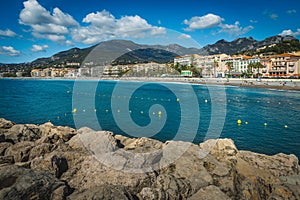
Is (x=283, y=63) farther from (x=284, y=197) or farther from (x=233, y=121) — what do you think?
(x=284, y=197)

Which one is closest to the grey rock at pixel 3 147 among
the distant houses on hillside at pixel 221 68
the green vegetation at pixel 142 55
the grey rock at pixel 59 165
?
the grey rock at pixel 59 165

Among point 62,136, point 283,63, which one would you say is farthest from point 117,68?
point 62,136

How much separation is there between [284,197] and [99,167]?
4.93 metres

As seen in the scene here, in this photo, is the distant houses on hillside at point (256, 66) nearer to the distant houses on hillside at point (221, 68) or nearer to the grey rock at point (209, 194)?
the distant houses on hillside at point (221, 68)

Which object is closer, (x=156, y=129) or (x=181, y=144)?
(x=181, y=144)

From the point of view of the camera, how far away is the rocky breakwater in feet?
17.2

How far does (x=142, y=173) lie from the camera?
634cm

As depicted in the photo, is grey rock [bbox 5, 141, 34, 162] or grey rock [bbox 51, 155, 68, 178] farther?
grey rock [bbox 5, 141, 34, 162]

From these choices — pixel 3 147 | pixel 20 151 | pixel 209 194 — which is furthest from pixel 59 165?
pixel 209 194

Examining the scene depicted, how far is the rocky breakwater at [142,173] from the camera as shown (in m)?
5.23

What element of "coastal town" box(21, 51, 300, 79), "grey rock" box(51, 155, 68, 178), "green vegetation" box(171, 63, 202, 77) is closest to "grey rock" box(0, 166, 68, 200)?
"grey rock" box(51, 155, 68, 178)

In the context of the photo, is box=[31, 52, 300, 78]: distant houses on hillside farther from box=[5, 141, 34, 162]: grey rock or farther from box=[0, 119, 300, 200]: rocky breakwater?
box=[0, 119, 300, 200]: rocky breakwater

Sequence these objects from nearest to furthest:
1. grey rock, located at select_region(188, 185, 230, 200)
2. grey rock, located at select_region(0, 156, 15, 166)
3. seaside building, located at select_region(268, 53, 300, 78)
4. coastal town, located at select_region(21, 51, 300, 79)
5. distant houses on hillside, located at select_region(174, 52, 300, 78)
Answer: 1. grey rock, located at select_region(188, 185, 230, 200)
2. grey rock, located at select_region(0, 156, 15, 166)
3. seaside building, located at select_region(268, 53, 300, 78)
4. distant houses on hillside, located at select_region(174, 52, 300, 78)
5. coastal town, located at select_region(21, 51, 300, 79)

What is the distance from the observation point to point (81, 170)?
6516 mm
